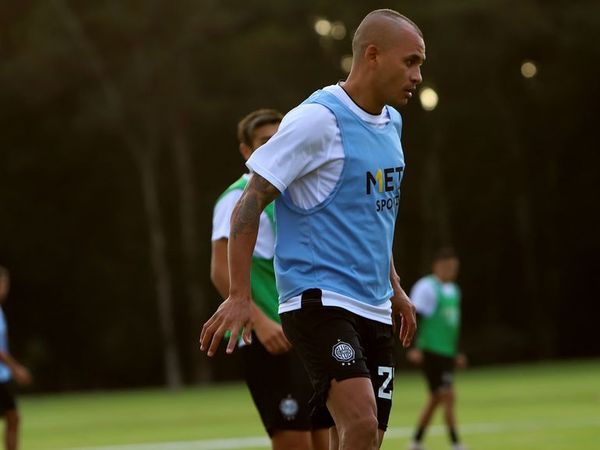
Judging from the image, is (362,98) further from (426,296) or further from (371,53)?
(426,296)

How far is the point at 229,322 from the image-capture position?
5758 mm

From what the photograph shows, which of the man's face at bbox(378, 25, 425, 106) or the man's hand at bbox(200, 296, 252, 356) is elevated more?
the man's face at bbox(378, 25, 425, 106)

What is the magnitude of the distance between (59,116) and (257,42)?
7679mm

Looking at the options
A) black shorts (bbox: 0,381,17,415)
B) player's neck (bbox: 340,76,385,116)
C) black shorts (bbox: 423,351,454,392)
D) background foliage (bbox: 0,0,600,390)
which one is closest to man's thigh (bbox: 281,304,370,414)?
player's neck (bbox: 340,76,385,116)

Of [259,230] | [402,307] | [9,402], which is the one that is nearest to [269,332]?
[259,230]

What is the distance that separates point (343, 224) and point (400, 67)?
73 centimetres

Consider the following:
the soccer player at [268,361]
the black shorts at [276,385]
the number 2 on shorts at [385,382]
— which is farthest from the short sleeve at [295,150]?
the black shorts at [276,385]

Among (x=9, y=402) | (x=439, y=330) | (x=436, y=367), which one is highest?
(x=9, y=402)

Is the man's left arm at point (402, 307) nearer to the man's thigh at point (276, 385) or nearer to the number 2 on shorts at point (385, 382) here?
the number 2 on shorts at point (385, 382)

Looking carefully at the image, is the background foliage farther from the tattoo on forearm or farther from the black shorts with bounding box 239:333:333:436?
the tattoo on forearm

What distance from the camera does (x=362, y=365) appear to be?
6.06 metres

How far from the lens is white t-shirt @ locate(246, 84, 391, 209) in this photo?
600cm

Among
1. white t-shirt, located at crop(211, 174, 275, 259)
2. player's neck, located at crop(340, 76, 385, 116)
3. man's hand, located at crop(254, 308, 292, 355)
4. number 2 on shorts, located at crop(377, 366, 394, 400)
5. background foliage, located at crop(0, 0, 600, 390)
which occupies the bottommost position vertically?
background foliage, located at crop(0, 0, 600, 390)

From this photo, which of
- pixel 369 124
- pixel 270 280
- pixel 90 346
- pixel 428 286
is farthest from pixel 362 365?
A: pixel 90 346
